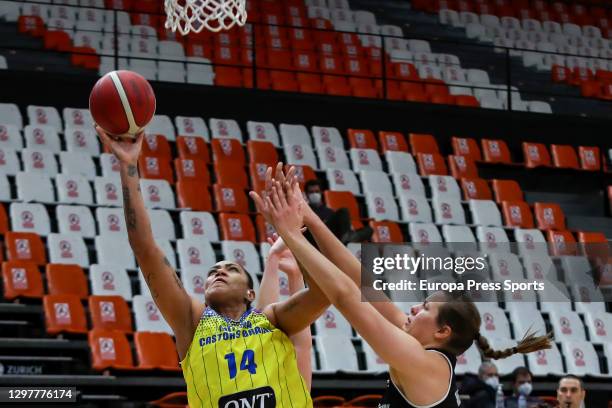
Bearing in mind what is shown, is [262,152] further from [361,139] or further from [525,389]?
[525,389]

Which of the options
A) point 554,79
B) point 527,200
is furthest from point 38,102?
point 554,79

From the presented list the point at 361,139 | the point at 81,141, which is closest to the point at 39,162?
the point at 81,141

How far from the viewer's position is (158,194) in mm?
12742

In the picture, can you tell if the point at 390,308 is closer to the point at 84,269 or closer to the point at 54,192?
the point at 84,269

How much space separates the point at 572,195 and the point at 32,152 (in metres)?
7.67

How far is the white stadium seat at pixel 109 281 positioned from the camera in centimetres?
1100

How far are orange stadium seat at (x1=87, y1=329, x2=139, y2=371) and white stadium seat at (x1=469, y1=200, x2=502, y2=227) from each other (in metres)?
5.41

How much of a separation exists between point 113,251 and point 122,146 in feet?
25.9

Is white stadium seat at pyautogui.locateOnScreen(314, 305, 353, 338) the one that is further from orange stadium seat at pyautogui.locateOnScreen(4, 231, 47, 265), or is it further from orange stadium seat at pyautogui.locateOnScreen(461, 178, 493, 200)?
orange stadium seat at pyautogui.locateOnScreen(461, 178, 493, 200)

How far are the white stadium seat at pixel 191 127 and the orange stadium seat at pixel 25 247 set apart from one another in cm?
310

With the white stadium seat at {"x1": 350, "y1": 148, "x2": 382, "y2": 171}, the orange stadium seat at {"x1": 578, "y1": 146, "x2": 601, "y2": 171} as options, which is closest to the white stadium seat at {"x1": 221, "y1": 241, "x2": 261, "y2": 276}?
the white stadium seat at {"x1": 350, "y1": 148, "x2": 382, "y2": 171}

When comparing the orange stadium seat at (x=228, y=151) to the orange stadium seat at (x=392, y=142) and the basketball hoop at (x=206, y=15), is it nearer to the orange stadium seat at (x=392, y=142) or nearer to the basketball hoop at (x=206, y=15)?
the orange stadium seat at (x=392, y=142)

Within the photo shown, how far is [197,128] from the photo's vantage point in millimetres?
14148

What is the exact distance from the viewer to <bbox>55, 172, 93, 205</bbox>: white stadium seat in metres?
12.2
